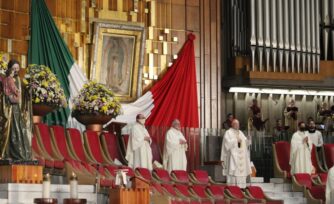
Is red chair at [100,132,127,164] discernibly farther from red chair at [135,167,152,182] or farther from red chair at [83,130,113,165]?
red chair at [135,167,152,182]

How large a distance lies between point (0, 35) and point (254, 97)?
21.3 feet

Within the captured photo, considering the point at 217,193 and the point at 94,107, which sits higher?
the point at 94,107

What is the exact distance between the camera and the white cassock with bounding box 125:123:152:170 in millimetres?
17500

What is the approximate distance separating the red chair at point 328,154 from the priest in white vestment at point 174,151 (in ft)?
10.9

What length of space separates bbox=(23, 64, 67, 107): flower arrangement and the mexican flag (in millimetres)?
2463

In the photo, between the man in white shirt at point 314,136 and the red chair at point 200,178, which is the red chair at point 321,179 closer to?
the man in white shirt at point 314,136

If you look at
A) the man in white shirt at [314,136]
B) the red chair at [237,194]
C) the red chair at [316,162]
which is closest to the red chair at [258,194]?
the red chair at [237,194]

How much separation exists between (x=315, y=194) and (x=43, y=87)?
5.06 metres

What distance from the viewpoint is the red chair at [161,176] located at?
16219 millimetres

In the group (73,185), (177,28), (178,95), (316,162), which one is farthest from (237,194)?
(177,28)

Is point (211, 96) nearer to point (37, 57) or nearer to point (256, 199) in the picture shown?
point (37, 57)

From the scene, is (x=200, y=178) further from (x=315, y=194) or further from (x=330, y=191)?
(x=330, y=191)

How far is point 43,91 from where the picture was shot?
1645 centimetres

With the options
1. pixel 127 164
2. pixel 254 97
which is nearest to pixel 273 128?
pixel 254 97
